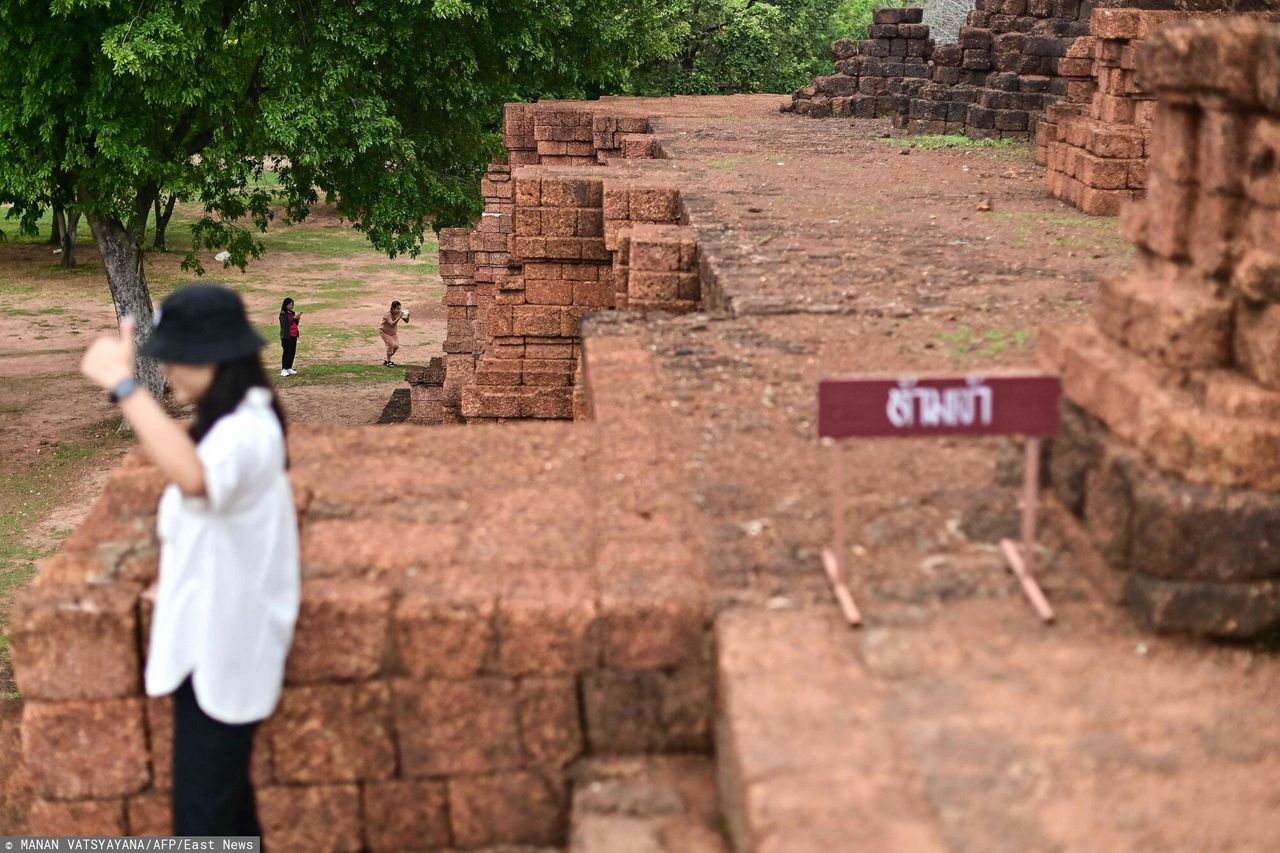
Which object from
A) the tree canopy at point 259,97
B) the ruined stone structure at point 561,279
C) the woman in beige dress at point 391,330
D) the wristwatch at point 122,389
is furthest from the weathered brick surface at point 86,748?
the woman in beige dress at point 391,330

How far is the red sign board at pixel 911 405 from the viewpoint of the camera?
3.68 meters

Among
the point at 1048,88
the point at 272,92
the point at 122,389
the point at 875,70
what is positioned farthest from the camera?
the point at 875,70

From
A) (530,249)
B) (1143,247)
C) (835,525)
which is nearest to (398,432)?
(835,525)

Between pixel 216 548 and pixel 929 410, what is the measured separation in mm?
1741

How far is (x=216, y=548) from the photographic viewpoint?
340cm

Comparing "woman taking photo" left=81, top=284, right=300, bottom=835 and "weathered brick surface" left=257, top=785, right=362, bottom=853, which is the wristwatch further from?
"weathered brick surface" left=257, top=785, right=362, bottom=853

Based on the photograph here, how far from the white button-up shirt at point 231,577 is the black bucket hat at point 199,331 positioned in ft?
0.42

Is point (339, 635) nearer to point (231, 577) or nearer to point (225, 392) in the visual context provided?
point (231, 577)

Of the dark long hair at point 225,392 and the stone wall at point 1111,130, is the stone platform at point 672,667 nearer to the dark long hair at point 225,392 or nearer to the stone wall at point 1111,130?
the dark long hair at point 225,392

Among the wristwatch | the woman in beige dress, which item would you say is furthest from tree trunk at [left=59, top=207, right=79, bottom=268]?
the wristwatch

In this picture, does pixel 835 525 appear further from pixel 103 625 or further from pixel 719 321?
pixel 719 321

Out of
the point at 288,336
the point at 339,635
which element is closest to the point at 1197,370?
the point at 339,635

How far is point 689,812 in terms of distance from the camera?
143 inches

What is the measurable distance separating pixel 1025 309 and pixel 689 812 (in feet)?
12.6
